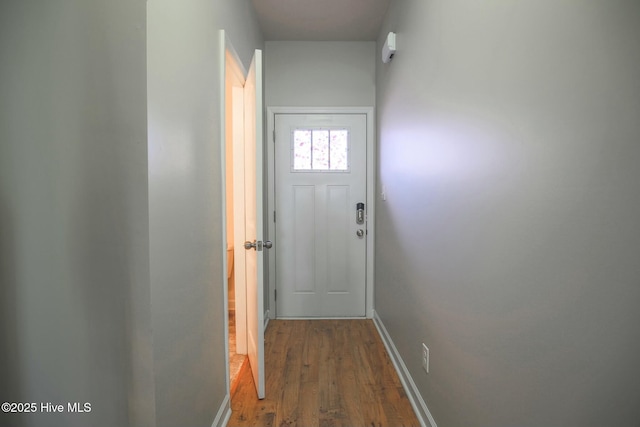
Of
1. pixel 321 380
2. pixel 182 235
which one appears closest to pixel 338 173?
pixel 321 380

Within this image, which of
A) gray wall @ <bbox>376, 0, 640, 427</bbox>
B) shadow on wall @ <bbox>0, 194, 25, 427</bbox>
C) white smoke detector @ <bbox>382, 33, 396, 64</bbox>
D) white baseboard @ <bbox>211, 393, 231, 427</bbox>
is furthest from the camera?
white smoke detector @ <bbox>382, 33, 396, 64</bbox>

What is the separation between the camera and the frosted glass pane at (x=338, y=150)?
9.98ft

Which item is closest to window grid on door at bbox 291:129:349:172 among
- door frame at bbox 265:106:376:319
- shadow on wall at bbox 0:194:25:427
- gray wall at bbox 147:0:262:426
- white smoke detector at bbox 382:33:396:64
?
door frame at bbox 265:106:376:319

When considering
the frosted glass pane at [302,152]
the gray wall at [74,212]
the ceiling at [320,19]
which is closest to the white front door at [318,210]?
the frosted glass pane at [302,152]

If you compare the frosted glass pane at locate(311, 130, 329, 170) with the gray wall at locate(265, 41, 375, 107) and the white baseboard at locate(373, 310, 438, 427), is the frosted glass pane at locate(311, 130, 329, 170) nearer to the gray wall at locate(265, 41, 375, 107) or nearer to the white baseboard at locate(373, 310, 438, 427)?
the gray wall at locate(265, 41, 375, 107)

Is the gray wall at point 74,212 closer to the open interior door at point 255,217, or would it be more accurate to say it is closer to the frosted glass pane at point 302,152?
the open interior door at point 255,217

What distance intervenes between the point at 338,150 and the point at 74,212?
231 centimetres

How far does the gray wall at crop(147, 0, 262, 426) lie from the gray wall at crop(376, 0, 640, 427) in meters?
1.08

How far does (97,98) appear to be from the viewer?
104 cm

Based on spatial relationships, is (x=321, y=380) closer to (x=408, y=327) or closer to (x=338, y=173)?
(x=408, y=327)

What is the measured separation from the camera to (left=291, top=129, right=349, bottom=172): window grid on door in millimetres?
3037

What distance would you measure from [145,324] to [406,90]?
6.04ft

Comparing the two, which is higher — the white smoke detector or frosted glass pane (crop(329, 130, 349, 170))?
the white smoke detector

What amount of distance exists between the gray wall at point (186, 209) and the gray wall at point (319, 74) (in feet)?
4.29
